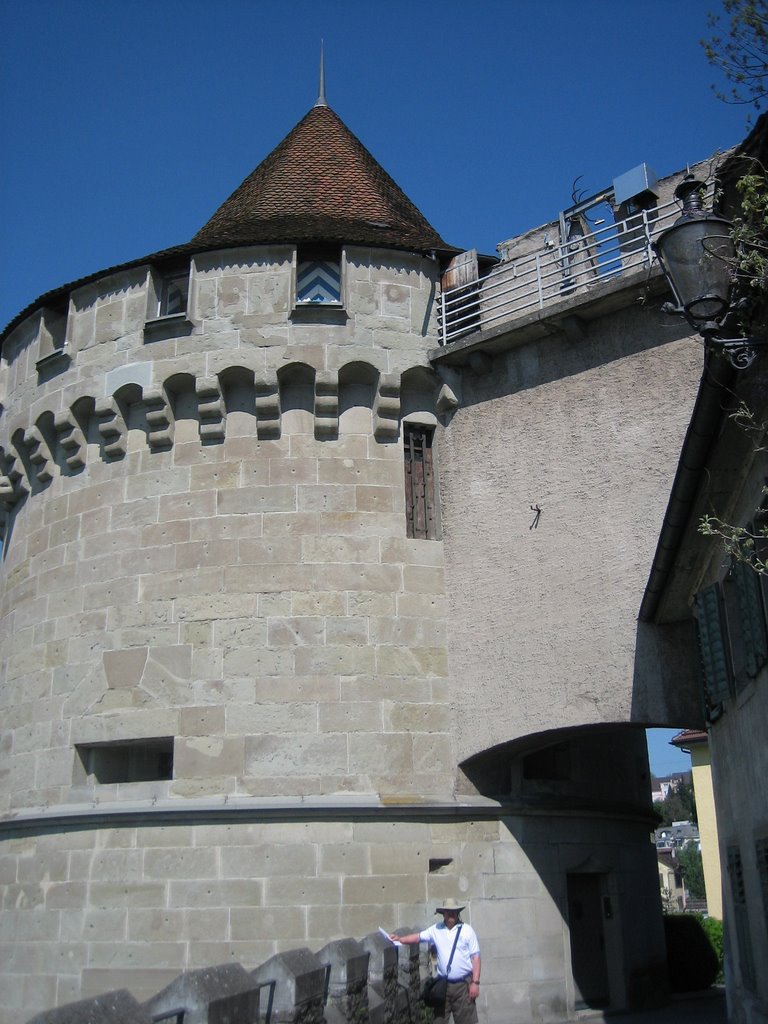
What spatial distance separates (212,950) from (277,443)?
208 inches

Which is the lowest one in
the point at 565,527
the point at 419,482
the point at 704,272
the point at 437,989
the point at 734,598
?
the point at 437,989

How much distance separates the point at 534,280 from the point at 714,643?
5.47 meters

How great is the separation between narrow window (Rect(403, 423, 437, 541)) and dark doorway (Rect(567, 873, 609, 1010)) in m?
4.21

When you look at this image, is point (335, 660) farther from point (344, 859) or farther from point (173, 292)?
point (173, 292)

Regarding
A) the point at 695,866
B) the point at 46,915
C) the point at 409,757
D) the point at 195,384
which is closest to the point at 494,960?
the point at 409,757

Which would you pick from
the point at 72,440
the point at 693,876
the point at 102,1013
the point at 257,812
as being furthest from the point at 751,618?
the point at 693,876

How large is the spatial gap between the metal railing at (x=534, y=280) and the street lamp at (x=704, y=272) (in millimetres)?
6177

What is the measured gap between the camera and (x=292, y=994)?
6.25 metres

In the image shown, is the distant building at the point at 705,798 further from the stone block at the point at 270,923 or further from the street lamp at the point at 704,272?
the street lamp at the point at 704,272

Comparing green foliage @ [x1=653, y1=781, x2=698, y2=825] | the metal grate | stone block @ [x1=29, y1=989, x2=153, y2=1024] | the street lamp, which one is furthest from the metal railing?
green foliage @ [x1=653, y1=781, x2=698, y2=825]

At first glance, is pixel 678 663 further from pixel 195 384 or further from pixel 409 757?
pixel 195 384

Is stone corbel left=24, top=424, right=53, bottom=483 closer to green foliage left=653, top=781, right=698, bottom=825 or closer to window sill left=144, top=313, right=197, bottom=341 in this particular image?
window sill left=144, top=313, right=197, bottom=341

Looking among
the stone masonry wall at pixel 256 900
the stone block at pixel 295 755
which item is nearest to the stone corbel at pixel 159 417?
the stone block at pixel 295 755

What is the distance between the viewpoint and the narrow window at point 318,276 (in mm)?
12820
